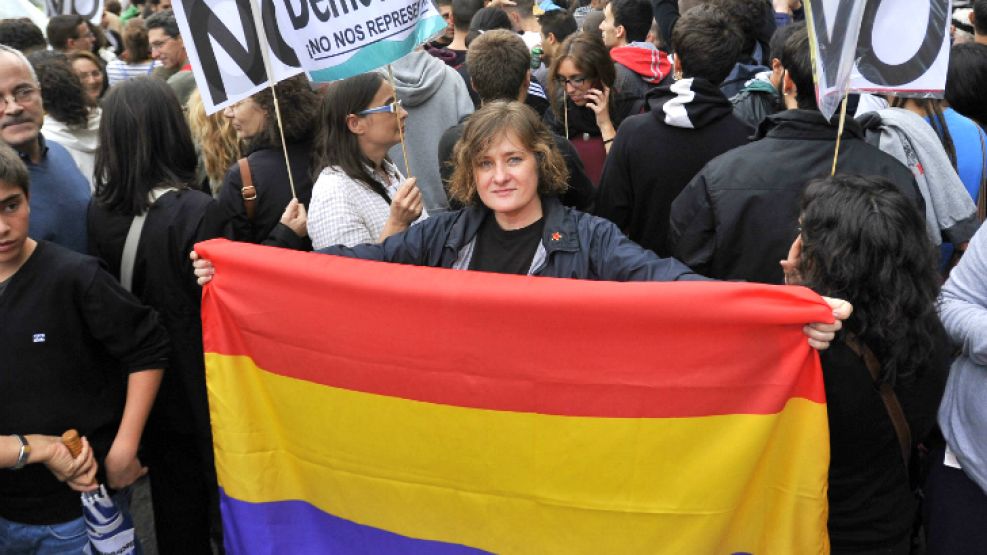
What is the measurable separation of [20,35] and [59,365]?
4.43 m

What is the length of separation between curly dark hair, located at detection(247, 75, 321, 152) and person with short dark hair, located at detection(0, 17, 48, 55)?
10.6 ft

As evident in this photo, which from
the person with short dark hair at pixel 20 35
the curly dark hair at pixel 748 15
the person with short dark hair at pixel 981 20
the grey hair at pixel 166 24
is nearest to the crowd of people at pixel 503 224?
the curly dark hair at pixel 748 15

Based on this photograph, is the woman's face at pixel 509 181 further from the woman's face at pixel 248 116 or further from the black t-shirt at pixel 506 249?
the woman's face at pixel 248 116

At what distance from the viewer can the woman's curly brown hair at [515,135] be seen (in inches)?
127

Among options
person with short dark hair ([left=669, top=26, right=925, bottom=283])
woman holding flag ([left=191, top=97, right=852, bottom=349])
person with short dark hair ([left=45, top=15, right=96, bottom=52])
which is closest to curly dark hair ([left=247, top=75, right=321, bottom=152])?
woman holding flag ([left=191, top=97, right=852, bottom=349])

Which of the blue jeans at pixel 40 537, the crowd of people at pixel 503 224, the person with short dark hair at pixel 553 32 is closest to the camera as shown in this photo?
the crowd of people at pixel 503 224

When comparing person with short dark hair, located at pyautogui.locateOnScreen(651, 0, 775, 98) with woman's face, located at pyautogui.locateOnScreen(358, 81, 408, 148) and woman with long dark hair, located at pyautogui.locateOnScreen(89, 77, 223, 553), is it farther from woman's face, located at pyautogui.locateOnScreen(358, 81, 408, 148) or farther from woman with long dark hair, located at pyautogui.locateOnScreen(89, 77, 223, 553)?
woman with long dark hair, located at pyautogui.locateOnScreen(89, 77, 223, 553)

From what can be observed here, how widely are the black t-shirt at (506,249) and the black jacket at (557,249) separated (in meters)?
0.03

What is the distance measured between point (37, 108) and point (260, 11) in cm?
105

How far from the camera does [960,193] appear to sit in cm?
399

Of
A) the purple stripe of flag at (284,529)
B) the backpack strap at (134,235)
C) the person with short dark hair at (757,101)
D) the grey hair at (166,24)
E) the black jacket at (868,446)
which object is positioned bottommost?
the purple stripe of flag at (284,529)

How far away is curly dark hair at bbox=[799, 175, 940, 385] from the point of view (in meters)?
2.57

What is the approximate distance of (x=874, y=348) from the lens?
2607mm

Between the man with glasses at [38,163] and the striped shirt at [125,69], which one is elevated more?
the man with glasses at [38,163]
